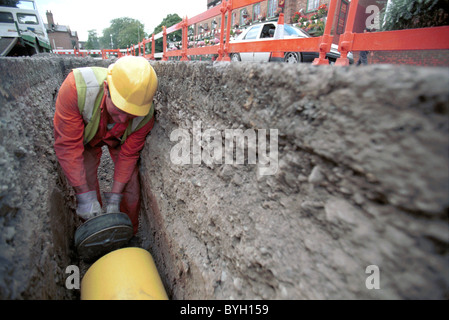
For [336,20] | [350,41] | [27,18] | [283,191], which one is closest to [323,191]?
[283,191]

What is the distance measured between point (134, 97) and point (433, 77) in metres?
1.76

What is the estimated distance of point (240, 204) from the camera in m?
1.35

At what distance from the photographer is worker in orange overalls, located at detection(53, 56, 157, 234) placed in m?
1.83

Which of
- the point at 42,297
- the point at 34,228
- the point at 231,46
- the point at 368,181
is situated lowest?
the point at 42,297

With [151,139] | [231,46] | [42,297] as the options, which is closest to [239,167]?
[42,297]

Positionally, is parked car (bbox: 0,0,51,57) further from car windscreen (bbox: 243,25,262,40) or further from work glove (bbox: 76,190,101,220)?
work glove (bbox: 76,190,101,220)

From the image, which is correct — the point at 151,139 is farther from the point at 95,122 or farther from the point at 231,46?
the point at 231,46

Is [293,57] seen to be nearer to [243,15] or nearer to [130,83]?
[130,83]

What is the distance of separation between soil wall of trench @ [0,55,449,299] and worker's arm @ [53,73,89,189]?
0.51 feet

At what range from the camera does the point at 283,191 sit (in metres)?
1.15

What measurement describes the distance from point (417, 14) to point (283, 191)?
2831 mm

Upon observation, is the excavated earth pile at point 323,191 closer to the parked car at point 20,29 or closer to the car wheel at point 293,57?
the car wheel at point 293,57

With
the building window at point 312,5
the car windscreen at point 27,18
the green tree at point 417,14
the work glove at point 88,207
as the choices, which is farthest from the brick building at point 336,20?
the car windscreen at point 27,18

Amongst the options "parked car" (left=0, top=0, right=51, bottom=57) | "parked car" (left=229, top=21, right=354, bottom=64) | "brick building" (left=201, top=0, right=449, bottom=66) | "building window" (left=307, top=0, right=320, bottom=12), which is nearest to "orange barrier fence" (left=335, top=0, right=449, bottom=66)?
"parked car" (left=229, top=21, right=354, bottom=64)
